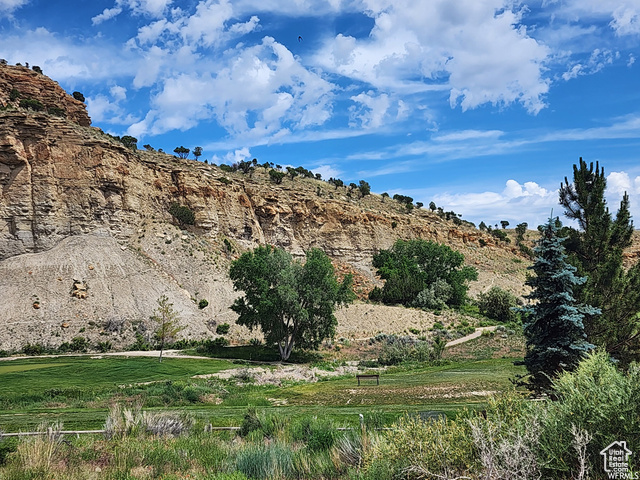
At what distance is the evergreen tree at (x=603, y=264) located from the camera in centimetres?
1368

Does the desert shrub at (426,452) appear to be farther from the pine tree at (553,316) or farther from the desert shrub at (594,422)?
the pine tree at (553,316)

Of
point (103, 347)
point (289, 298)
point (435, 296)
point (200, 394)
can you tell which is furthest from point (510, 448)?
point (435, 296)

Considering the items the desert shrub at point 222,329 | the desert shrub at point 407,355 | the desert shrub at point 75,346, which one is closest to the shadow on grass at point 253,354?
the desert shrub at point 222,329

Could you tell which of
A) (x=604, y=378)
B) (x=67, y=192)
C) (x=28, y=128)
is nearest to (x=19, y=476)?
(x=604, y=378)

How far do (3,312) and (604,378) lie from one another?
4688 cm

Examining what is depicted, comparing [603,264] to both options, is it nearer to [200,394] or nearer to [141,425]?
[141,425]

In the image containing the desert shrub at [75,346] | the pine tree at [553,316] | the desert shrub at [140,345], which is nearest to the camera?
the pine tree at [553,316]

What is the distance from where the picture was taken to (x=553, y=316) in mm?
12930

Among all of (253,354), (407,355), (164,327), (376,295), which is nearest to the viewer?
(164,327)

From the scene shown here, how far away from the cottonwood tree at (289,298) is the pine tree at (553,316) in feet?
79.0

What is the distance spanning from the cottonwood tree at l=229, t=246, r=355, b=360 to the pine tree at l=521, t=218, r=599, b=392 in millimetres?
24068

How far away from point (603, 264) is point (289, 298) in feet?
80.2

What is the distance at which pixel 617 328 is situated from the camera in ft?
45.3

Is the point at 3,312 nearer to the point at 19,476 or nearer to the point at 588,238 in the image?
the point at 19,476
